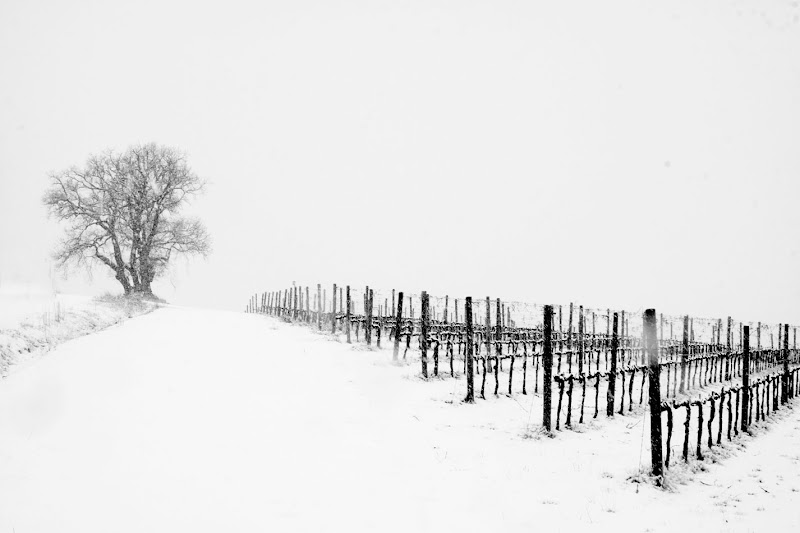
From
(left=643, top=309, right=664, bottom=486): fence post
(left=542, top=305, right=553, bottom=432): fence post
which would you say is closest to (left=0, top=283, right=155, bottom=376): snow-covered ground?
(left=542, top=305, right=553, bottom=432): fence post

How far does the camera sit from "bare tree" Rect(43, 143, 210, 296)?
3431cm

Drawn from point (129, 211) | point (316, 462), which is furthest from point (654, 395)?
point (129, 211)

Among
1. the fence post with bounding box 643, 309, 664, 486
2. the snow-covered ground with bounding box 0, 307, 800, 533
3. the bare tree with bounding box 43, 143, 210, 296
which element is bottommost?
the snow-covered ground with bounding box 0, 307, 800, 533

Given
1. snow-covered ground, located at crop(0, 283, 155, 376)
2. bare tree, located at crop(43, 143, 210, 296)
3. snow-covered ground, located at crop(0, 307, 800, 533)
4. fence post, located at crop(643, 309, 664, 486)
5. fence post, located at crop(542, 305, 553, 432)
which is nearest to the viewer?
snow-covered ground, located at crop(0, 307, 800, 533)

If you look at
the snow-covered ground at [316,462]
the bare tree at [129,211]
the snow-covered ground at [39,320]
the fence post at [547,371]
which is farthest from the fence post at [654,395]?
the bare tree at [129,211]

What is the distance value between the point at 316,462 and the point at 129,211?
3534 centimetres

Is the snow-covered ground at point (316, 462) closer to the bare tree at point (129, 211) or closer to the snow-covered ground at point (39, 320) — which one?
the snow-covered ground at point (39, 320)

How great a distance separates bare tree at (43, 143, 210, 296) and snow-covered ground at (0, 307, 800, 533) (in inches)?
1072

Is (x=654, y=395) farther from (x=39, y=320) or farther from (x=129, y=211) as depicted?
(x=129, y=211)

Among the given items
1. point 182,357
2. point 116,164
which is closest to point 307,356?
point 182,357

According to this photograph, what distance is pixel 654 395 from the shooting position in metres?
7.41

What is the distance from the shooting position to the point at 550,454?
8109 mm

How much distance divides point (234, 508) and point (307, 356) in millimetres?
9274

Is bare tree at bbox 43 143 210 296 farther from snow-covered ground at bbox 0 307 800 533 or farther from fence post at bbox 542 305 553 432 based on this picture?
fence post at bbox 542 305 553 432
